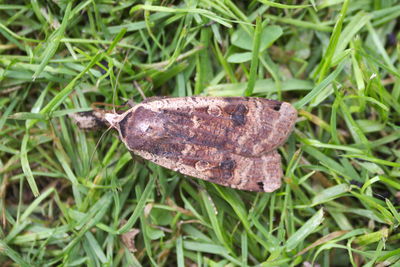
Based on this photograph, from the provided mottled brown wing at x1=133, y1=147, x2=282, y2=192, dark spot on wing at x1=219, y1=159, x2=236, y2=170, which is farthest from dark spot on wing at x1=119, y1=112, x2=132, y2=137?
dark spot on wing at x1=219, y1=159, x2=236, y2=170

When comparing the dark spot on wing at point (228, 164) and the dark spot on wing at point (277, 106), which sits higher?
the dark spot on wing at point (277, 106)

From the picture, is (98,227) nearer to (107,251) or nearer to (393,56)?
(107,251)

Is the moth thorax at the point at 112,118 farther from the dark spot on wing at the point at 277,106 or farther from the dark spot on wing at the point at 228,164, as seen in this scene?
the dark spot on wing at the point at 277,106

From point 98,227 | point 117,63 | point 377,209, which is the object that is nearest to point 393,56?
point 377,209

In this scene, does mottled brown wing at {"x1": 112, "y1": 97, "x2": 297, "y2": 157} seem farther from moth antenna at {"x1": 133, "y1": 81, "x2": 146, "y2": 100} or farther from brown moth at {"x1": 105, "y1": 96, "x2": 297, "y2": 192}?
moth antenna at {"x1": 133, "y1": 81, "x2": 146, "y2": 100}

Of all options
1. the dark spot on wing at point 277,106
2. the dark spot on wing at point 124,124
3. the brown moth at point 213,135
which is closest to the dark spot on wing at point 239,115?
the brown moth at point 213,135

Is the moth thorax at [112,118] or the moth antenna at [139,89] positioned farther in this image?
the moth antenna at [139,89]

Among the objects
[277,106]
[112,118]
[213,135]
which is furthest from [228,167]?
[112,118]

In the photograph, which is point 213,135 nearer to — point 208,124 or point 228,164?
point 208,124
